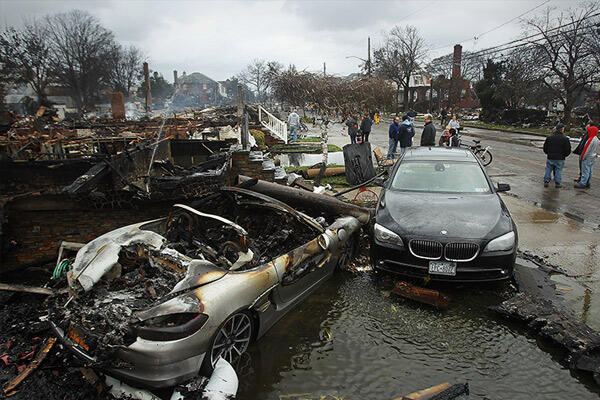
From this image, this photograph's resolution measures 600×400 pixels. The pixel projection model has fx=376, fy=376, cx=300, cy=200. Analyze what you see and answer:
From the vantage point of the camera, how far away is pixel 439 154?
6.38 m

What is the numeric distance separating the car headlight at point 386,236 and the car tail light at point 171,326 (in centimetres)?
254

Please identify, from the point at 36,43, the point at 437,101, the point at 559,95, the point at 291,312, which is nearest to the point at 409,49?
the point at 437,101

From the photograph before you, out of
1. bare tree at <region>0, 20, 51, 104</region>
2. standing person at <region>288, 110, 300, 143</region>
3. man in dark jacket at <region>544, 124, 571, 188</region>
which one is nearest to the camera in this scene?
man in dark jacket at <region>544, 124, 571, 188</region>

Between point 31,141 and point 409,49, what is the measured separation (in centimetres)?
4038

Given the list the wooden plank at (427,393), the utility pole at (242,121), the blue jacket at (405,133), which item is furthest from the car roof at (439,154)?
the blue jacket at (405,133)

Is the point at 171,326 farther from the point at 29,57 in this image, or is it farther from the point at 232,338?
the point at 29,57

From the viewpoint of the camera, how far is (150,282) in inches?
134

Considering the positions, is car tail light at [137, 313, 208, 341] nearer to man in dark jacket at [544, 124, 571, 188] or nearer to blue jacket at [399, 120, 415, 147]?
man in dark jacket at [544, 124, 571, 188]

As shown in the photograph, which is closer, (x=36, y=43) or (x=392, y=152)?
(x=392, y=152)

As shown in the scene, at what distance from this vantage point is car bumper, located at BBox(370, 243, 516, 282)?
4.27 m

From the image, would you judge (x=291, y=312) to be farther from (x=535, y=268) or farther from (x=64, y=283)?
(x=535, y=268)

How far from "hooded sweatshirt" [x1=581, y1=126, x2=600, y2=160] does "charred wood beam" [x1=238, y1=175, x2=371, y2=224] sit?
7.47 metres

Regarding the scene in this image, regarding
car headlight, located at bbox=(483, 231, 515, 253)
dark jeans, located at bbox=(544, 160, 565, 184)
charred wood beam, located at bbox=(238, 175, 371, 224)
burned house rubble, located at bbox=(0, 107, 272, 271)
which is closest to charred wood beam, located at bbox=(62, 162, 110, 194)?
burned house rubble, located at bbox=(0, 107, 272, 271)

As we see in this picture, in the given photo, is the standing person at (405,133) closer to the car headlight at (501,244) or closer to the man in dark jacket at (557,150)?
the man in dark jacket at (557,150)
